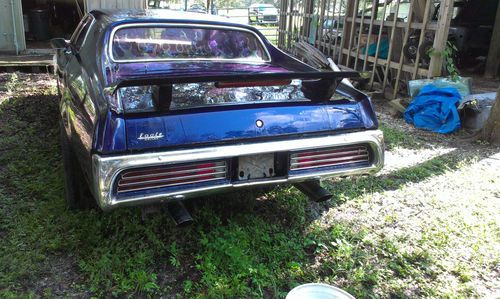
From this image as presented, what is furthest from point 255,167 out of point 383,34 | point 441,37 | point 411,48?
point 383,34

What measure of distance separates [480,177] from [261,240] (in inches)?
111

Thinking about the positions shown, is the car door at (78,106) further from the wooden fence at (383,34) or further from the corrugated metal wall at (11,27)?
the corrugated metal wall at (11,27)

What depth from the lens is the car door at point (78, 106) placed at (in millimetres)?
2667

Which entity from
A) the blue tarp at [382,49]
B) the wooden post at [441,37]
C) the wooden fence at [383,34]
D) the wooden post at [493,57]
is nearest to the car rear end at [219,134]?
the wooden fence at [383,34]

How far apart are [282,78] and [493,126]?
4.18m

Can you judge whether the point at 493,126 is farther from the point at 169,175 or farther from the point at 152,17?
the point at 169,175

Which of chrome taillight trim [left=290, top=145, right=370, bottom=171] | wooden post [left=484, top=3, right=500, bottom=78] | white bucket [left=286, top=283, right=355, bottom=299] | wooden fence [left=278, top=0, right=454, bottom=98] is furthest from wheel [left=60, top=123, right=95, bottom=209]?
wooden post [left=484, top=3, right=500, bottom=78]

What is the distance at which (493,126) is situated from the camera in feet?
18.4

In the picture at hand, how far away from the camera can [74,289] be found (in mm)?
2572

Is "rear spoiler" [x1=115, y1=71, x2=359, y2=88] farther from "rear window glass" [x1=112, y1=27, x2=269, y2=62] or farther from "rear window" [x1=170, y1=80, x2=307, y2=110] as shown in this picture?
"rear window glass" [x1=112, y1=27, x2=269, y2=62]

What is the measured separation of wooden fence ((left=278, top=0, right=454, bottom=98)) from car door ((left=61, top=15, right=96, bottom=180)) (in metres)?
3.59

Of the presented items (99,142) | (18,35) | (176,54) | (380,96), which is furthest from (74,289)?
(18,35)

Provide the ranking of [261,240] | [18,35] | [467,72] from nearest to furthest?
[261,240], [18,35], [467,72]

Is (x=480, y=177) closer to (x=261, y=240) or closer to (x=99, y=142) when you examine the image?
(x=261, y=240)
